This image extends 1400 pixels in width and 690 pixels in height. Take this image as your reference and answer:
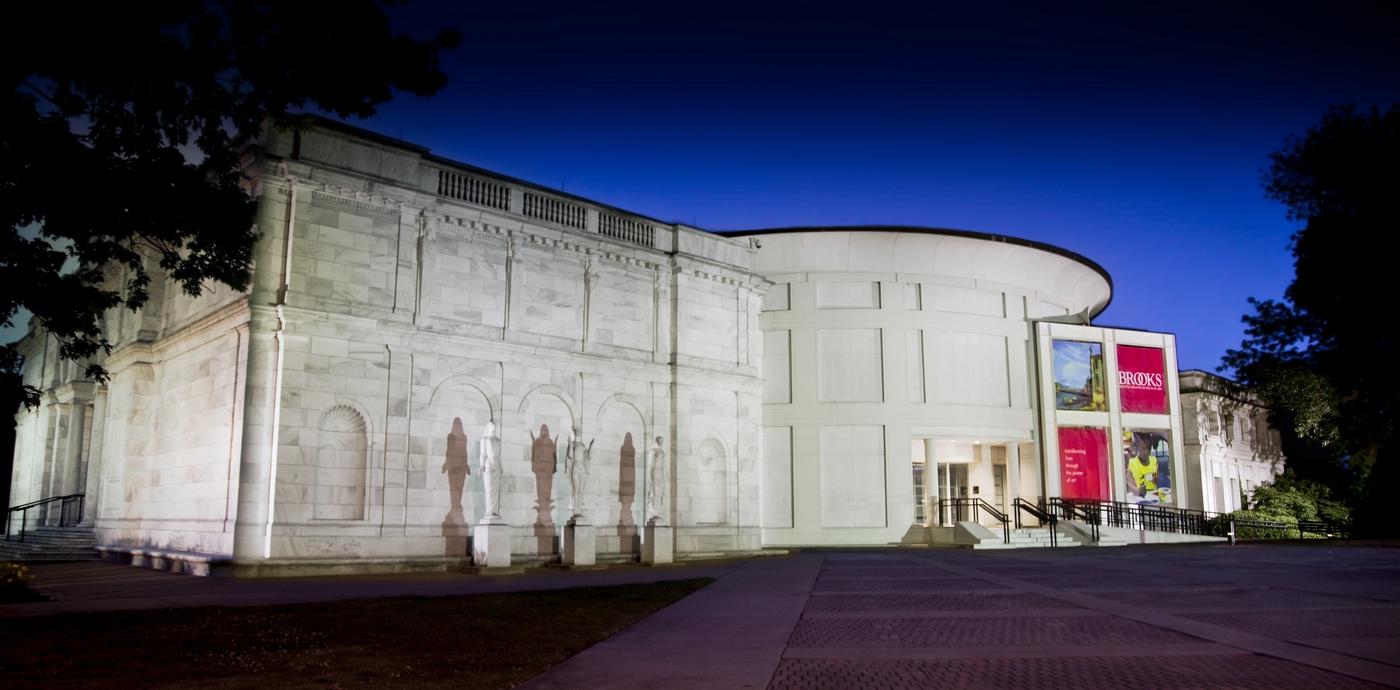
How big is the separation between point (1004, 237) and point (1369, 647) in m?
33.8

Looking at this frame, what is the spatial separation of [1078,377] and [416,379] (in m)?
30.9

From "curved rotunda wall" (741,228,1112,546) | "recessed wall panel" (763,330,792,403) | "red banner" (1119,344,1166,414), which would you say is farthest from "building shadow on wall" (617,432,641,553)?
"red banner" (1119,344,1166,414)

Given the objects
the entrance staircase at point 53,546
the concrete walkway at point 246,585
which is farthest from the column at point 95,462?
the concrete walkway at point 246,585

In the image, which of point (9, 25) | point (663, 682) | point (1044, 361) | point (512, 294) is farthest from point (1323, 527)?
point (9, 25)

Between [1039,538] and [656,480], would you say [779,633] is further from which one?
[1039,538]

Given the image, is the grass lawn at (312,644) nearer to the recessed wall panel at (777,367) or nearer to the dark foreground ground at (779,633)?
the dark foreground ground at (779,633)

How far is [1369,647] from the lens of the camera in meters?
9.75

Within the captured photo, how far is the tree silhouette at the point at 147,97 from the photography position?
43.4 feet

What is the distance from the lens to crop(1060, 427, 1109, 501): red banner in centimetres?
4303

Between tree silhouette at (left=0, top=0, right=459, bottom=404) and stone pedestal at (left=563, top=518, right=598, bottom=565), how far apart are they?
12048mm

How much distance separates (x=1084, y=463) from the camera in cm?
4353

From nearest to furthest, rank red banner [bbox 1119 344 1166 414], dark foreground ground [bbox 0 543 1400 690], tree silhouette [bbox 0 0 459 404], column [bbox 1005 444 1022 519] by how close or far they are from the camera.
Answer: dark foreground ground [bbox 0 543 1400 690], tree silhouette [bbox 0 0 459 404], column [bbox 1005 444 1022 519], red banner [bbox 1119 344 1166 414]

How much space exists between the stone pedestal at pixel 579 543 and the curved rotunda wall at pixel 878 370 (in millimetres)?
13453

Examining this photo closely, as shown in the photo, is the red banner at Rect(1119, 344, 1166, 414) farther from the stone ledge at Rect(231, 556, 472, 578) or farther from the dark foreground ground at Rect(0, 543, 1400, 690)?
the stone ledge at Rect(231, 556, 472, 578)
